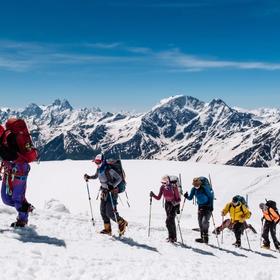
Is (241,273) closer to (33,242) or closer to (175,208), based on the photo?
(175,208)

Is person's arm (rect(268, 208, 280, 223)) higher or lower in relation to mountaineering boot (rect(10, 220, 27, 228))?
lower

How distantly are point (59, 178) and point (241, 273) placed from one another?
3922 cm

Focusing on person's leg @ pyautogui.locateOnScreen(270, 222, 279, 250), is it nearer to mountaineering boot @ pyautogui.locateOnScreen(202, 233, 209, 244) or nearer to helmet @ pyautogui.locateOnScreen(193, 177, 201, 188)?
mountaineering boot @ pyautogui.locateOnScreen(202, 233, 209, 244)

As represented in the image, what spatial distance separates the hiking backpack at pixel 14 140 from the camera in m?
11.2

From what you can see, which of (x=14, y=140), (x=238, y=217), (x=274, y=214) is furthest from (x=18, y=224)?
(x=274, y=214)

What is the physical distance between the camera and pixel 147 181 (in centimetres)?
4781

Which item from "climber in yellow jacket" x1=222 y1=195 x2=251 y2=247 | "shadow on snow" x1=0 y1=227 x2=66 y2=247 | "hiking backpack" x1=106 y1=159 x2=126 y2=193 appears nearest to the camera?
"shadow on snow" x1=0 y1=227 x2=66 y2=247

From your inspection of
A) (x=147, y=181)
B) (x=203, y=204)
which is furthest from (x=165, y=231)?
(x=147, y=181)

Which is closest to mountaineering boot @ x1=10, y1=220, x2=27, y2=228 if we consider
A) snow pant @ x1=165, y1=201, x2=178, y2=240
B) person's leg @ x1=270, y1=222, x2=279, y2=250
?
snow pant @ x1=165, y1=201, x2=178, y2=240

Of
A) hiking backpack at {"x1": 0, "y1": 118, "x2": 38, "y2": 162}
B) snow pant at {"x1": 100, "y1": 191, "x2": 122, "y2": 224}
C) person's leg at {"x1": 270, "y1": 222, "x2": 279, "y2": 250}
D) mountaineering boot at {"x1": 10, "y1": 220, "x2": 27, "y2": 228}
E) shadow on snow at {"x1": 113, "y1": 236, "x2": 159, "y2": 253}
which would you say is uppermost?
hiking backpack at {"x1": 0, "y1": 118, "x2": 38, "y2": 162}

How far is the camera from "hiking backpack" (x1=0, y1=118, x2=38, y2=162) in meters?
11.2

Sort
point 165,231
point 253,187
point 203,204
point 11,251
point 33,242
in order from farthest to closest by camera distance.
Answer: point 253,187 < point 165,231 < point 203,204 < point 33,242 < point 11,251

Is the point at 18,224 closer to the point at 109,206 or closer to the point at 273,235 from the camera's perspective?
the point at 109,206

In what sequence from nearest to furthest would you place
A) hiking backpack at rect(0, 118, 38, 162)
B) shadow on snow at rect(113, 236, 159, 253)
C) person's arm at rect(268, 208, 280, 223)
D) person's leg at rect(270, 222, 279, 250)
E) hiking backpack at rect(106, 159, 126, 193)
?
hiking backpack at rect(0, 118, 38, 162) → shadow on snow at rect(113, 236, 159, 253) → hiking backpack at rect(106, 159, 126, 193) → person's arm at rect(268, 208, 280, 223) → person's leg at rect(270, 222, 279, 250)
